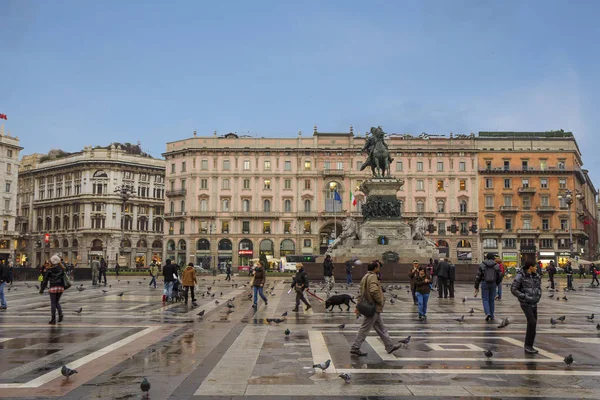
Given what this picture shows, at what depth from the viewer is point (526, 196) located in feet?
275

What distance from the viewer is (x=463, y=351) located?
34.2 feet

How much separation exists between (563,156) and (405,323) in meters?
78.9

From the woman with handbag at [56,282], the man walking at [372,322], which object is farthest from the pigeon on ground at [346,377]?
the woman with handbag at [56,282]

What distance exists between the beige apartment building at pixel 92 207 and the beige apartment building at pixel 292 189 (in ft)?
55.8

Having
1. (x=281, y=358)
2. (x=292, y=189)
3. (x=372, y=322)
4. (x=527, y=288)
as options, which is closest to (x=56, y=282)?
(x=281, y=358)

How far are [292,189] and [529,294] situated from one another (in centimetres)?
7484

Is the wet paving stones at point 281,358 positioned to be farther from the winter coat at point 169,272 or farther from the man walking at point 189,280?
the winter coat at point 169,272

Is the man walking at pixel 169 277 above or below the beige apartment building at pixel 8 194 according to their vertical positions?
below

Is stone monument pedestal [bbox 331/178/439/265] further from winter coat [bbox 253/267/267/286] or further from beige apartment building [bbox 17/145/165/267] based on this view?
beige apartment building [bbox 17/145/165/267]

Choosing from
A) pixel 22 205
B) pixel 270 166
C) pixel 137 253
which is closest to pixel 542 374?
pixel 270 166

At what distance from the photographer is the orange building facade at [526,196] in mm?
81750

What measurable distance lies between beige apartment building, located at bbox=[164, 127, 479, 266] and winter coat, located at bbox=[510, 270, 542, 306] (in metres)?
72.0

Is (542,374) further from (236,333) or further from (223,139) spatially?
(223,139)

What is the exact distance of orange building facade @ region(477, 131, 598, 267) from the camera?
81.8 meters
